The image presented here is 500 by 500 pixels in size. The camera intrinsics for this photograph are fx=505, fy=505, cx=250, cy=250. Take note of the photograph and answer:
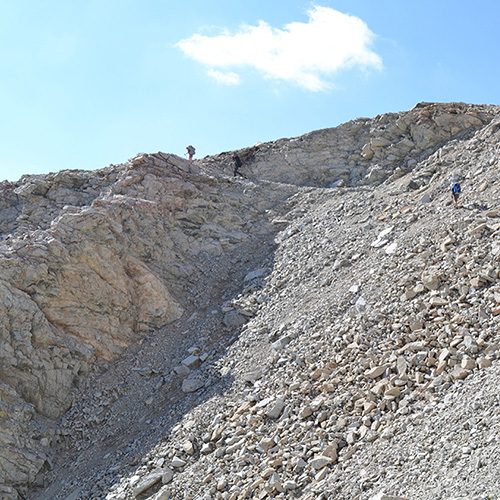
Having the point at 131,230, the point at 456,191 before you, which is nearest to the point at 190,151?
the point at 131,230

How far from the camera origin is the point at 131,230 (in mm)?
17594

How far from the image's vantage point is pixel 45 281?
1481cm

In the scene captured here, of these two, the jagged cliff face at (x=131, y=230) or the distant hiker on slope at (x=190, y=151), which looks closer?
the jagged cliff face at (x=131, y=230)

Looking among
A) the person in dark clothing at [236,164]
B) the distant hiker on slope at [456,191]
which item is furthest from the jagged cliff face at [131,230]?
the distant hiker on slope at [456,191]

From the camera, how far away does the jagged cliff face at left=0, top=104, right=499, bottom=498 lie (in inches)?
526

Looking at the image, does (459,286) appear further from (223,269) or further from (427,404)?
(223,269)

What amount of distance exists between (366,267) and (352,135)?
11825 mm

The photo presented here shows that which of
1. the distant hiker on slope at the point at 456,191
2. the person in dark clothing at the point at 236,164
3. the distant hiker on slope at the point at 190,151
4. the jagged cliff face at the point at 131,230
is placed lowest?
the distant hiker on slope at the point at 456,191

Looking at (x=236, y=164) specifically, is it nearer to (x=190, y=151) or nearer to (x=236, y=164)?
(x=236, y=164)

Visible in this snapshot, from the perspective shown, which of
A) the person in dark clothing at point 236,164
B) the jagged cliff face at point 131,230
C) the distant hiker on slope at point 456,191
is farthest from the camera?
the person in dark clothing at point 236,164

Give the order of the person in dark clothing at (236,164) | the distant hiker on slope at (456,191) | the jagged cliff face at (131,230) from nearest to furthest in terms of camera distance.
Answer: the jagged cliff face at (131,230), the distant hiker on slope at (456,191), the person in dark clothing at (236,164)

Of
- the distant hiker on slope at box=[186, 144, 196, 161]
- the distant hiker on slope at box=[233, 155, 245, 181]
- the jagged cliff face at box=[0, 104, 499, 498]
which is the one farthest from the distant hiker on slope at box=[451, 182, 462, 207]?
the distant hiker on slope at box=[186, 144, 196, 161]

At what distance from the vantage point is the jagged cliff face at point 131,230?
13.4m

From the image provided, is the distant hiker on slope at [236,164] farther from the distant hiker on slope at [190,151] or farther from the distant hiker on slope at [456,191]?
the distant hiker on slope at [456,191]
